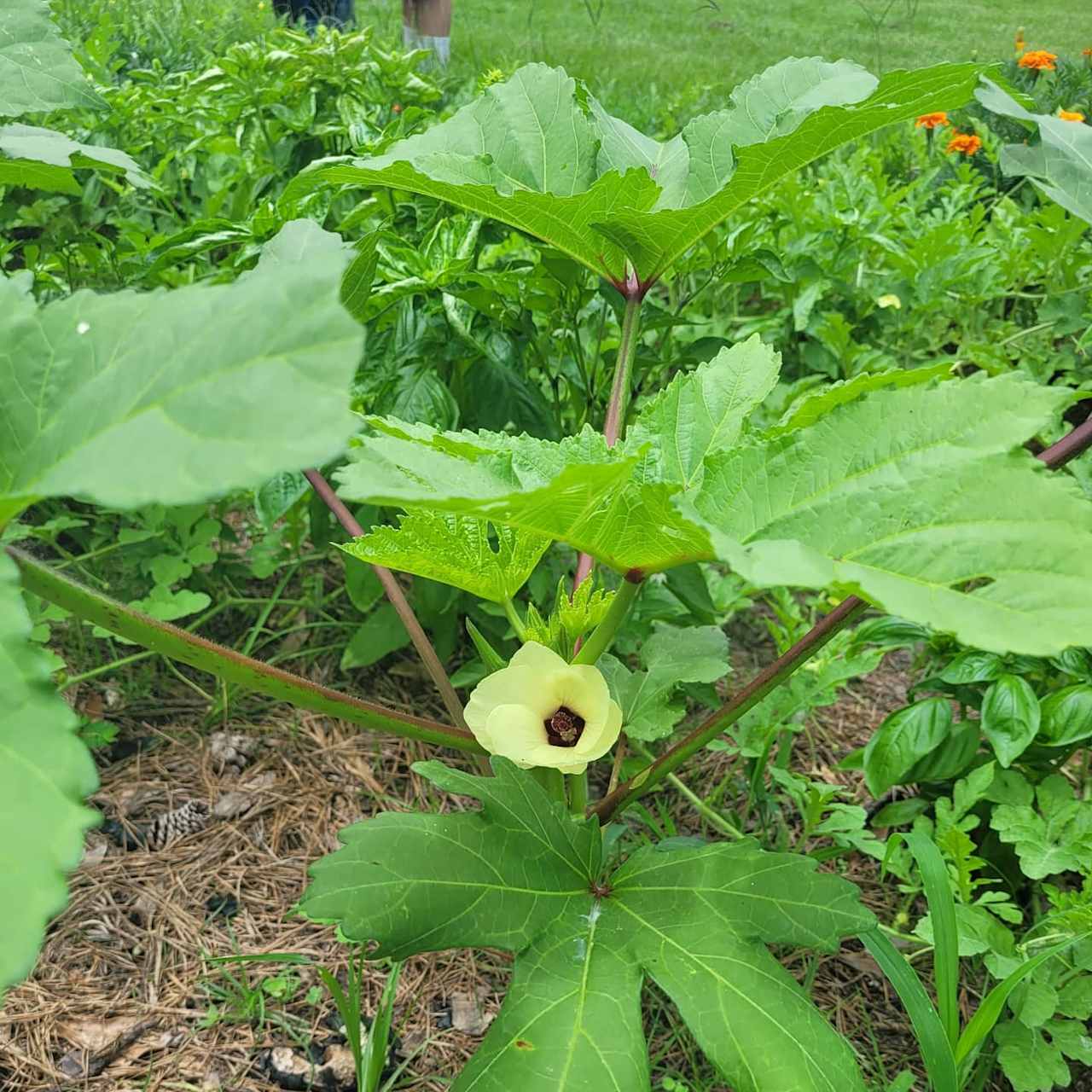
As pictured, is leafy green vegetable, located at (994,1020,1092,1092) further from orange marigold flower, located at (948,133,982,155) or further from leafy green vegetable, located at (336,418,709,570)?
orange marigold flower, located at (948,133,982,155)

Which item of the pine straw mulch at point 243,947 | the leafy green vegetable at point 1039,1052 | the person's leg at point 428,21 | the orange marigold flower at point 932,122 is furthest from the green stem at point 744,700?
the person's leg at point 428,21

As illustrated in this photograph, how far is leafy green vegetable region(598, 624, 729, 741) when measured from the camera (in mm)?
1021

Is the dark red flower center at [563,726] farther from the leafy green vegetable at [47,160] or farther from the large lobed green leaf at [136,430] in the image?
the leafy green vegetable at [47,160]

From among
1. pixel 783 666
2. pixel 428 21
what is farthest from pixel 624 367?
pixel 428 21

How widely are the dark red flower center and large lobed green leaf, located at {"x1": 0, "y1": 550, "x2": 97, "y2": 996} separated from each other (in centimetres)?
49

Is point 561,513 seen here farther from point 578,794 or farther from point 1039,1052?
point 1039,1052

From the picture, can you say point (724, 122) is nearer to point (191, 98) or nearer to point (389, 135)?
point (389, 135)

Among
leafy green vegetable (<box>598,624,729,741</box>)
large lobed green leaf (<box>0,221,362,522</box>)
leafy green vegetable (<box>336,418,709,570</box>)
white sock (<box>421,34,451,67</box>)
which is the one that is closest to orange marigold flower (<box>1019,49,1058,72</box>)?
white sock (<box>421,34,451,67</box>)

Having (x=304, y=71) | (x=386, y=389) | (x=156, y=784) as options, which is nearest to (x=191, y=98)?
(x=304, y=71)

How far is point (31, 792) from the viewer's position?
1.56 ft

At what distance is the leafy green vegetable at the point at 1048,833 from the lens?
1.11 meters

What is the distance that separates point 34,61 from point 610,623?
0.97 metres

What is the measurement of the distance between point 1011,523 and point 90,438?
57cm

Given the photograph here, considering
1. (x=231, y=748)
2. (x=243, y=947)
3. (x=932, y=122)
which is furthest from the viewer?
(x=932, y=122)
